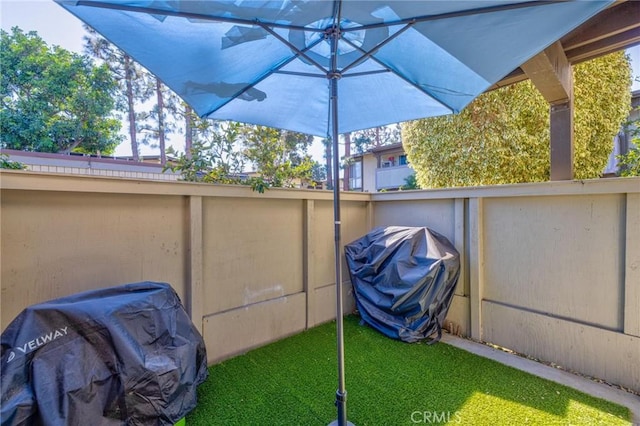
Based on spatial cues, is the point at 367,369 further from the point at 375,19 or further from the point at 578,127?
the point at 578,127

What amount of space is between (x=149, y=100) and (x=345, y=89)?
36.9 ft

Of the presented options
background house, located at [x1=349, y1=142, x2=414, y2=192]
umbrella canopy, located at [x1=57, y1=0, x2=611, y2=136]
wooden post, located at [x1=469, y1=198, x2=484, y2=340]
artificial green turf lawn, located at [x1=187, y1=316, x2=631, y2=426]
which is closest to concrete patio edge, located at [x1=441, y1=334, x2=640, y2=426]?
artificial green turf lawn, located at [x1=187, y1=316, x2=631, y2=426]

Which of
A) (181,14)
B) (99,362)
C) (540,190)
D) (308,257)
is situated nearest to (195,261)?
(99,362)

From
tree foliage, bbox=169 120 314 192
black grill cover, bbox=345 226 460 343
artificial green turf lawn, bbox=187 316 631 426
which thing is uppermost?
tree foliage, bbox=169 120 314 192

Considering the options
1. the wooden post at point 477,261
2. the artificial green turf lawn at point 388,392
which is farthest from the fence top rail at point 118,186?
the wooden post at point 477,261

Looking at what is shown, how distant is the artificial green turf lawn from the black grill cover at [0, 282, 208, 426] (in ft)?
1.47

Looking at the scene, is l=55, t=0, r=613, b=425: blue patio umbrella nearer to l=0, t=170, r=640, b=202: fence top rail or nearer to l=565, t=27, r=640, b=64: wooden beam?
l=0, t=170, r=640, b=202: fence top rail

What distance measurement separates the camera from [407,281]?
2613mm

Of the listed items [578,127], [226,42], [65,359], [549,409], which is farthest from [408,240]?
[578,127]

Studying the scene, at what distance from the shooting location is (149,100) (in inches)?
424

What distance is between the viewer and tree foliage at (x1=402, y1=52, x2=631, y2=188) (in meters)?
4.05

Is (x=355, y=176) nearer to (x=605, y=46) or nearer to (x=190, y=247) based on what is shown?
(x=605, y=46)

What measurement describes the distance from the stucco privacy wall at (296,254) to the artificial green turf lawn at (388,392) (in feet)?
1.33

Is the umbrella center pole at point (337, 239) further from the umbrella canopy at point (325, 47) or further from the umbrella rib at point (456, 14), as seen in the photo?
the umbrella rib at point (456, 14)
